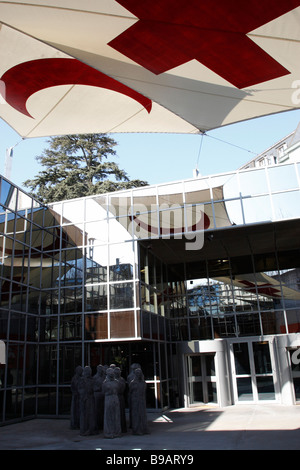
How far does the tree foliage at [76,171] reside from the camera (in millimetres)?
28672

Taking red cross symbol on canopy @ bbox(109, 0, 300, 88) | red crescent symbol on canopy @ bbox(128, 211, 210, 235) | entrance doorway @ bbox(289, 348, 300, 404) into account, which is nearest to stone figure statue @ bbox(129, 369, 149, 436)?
red crescent symbol on canopy @ bbox(128, 211, 210, 235)

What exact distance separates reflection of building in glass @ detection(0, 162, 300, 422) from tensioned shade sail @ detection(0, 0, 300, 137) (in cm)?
432

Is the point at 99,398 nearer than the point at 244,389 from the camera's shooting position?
Yes

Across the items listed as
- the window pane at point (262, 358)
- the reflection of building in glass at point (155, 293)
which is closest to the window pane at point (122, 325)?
the reflection of building in glass at point (155, 293)

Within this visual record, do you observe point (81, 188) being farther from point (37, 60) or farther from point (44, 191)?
point (37, 60)

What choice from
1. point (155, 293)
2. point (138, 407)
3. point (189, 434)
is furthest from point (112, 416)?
point (155, 293)

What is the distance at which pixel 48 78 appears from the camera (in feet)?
26.0

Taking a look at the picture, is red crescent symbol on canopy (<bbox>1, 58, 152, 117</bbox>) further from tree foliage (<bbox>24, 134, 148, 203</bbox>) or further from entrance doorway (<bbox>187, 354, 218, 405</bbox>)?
tree foliage (<bbox>24, 134, 148, 203</bbox>)

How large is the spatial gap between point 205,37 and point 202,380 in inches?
485

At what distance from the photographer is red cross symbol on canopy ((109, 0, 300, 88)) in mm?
5434

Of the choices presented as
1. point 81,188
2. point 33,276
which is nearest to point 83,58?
point 33,276

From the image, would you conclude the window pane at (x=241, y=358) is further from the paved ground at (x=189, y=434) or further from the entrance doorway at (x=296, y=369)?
the paved ground at (x=189, y=434)

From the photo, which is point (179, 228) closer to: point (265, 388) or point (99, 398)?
point (99, 398)

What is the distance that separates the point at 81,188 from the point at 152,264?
1588 cm
